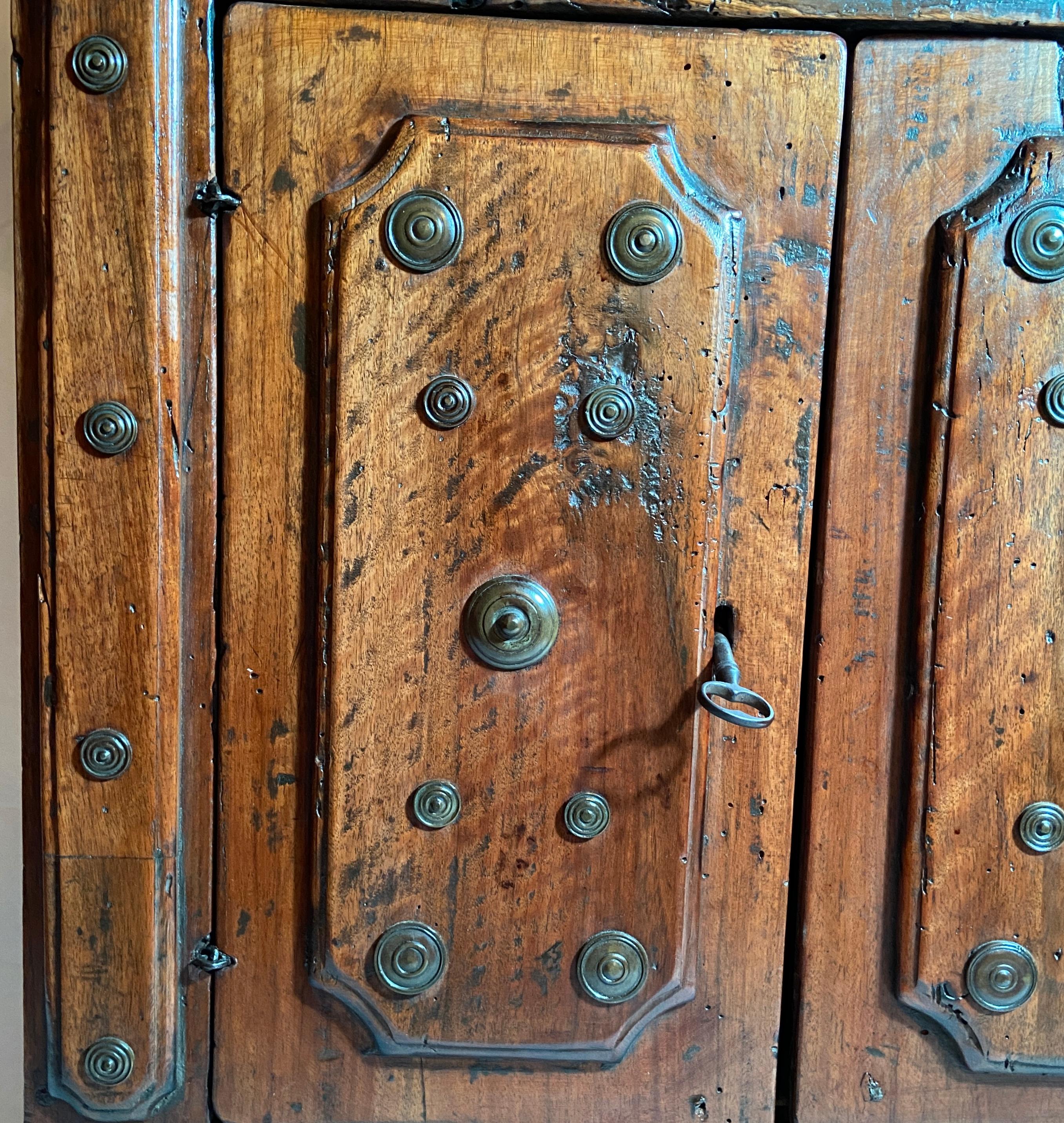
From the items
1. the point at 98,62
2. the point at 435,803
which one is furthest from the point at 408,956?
the point at 98,62

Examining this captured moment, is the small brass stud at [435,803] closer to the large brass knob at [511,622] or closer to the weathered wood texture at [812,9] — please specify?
the large brass knob at [511,622]

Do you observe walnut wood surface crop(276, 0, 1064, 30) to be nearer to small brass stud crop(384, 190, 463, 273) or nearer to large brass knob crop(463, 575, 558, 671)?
small brass stud crop(384, 190, 463, 273)

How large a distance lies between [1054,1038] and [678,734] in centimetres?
44

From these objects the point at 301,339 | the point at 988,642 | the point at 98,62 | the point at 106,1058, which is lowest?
the point at 106,1058

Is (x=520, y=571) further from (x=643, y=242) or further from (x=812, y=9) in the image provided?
(x=812, y=9)

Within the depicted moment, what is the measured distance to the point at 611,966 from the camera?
30.5 inches

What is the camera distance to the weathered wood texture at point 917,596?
73cm

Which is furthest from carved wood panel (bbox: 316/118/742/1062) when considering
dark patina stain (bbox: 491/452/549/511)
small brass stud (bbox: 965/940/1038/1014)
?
small brass stud (bbox: 965/940/1038/1014)

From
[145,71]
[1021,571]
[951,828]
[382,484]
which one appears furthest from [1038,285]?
[145,71]

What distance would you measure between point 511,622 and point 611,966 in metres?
0.32

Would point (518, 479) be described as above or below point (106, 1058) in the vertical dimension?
above

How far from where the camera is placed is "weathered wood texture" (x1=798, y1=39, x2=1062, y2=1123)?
2.39 feet

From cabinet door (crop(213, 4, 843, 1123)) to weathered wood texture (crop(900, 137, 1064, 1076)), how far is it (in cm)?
11

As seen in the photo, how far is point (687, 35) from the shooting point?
28.5 inches
